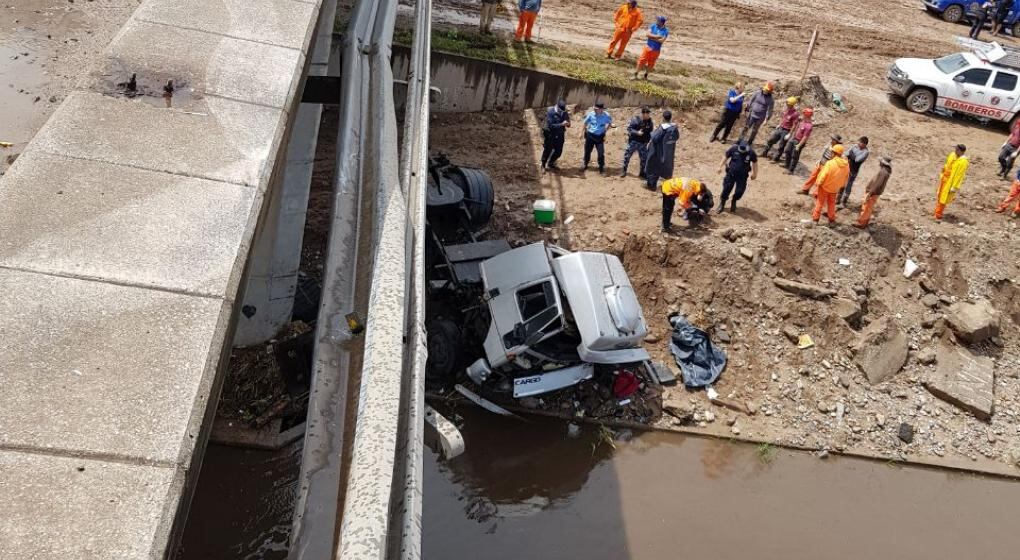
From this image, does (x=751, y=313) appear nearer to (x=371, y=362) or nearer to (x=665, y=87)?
(x=665, y=87)

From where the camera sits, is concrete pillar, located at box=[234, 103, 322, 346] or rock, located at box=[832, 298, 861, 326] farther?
rock, located at box=[832, 298, 861, 326]

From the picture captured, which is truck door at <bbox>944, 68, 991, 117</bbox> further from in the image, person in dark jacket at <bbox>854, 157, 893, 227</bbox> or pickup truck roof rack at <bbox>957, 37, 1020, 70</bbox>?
person in dark jacket at <bbox>854, 157, 893, 227</bbox>

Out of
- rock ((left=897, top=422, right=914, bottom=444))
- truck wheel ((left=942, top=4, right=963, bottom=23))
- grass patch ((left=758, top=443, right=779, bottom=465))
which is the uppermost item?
truck wheel ((left=942, top=4, right=963, bottom=23))

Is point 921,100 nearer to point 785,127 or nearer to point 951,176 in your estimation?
point 785,127

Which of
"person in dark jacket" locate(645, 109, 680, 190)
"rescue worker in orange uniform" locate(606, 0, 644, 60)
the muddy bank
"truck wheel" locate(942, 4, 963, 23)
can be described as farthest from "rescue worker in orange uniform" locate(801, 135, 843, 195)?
"truck wheel" locate(942, 4, 963, 23)

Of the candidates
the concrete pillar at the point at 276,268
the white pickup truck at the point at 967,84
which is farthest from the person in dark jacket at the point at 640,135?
the white pickup truck at the point at 967,84

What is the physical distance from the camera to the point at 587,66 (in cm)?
1688

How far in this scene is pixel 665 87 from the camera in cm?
1672

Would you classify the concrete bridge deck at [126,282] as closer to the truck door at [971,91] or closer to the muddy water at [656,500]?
the muddy water at [656,500]

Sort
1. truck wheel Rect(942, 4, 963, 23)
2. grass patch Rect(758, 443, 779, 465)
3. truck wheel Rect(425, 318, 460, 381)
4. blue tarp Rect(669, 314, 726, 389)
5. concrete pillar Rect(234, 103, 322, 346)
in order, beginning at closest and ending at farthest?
1. concrete pillar Rect(234, 103, 322, 346)
2. truck wheel Rect(425, 318, 460, 381)
3. grass patch Rect(758, 443, 779, 465)
4. blue tarp Rect(669, 314, 726, 389)
5. truck wheel Rect(942, 4, 963, 23)

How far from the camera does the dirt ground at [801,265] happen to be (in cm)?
1051

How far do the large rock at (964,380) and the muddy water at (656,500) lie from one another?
1.14 m

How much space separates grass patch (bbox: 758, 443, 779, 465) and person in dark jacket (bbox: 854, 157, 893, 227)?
15.5 feet

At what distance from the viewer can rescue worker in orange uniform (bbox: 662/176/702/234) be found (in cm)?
1163
